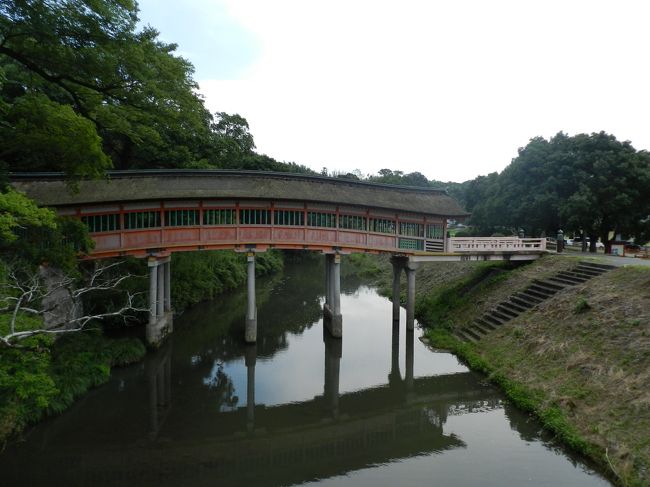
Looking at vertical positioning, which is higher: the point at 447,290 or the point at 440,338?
the point at 447,290

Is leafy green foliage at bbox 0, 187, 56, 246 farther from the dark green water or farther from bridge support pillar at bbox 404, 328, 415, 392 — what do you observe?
bridge support pillar at bbox 404, 328, 415, 392

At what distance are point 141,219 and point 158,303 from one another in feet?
14.2

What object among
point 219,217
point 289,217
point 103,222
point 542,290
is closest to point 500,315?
point 542,290

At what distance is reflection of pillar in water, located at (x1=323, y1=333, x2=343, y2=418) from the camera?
1543 centimetres

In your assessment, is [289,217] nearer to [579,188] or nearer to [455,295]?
[455,295]

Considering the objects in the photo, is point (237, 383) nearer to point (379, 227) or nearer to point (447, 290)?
point (379, 227)

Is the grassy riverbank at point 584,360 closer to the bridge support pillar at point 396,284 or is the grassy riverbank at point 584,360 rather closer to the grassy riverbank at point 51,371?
the bridge support pillar at point 396,284

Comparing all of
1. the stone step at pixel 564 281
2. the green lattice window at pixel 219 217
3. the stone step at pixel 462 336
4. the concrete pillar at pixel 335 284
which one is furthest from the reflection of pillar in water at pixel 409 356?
the green lattice window at pixel 219 217

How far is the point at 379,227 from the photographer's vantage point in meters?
22.4

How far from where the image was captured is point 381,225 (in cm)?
2245

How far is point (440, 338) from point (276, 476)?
41.3 feet

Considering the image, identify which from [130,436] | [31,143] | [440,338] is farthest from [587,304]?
[31,143]

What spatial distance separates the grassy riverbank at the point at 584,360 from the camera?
1060cm

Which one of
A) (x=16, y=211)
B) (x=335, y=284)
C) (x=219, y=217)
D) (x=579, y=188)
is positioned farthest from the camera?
(x=579, y=188)
